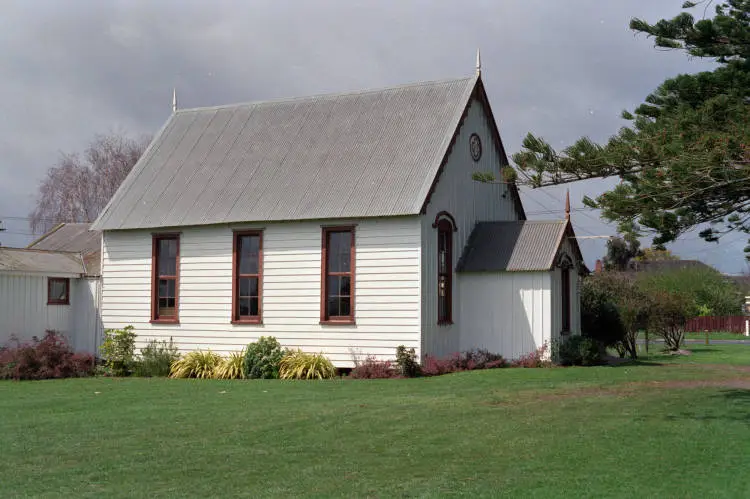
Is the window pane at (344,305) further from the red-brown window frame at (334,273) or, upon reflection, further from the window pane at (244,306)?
the window pane at (244,306)

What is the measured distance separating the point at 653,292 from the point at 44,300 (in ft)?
69.4

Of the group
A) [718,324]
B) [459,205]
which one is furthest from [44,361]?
[718,324]

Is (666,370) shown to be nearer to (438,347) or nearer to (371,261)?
(438,347)

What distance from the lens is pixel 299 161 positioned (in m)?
24.5

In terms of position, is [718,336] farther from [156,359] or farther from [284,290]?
[156,359]

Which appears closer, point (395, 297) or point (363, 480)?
point (363, 480)

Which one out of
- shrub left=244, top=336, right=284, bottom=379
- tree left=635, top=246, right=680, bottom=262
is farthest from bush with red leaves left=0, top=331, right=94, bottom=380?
tree left=635, top=246, right=680, bottom=262

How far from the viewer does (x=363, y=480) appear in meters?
9.12

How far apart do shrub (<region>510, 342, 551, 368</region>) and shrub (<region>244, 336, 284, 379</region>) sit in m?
6.11

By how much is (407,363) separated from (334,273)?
10.9ft

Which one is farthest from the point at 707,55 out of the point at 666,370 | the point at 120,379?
the point at 120,379

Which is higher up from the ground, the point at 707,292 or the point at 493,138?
the point at 493,138

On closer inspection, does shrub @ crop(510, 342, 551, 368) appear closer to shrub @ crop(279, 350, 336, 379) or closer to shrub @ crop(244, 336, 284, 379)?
shrub @ crop(279, 350, 336, 379)

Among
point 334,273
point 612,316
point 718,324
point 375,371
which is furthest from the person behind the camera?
point 718,324
